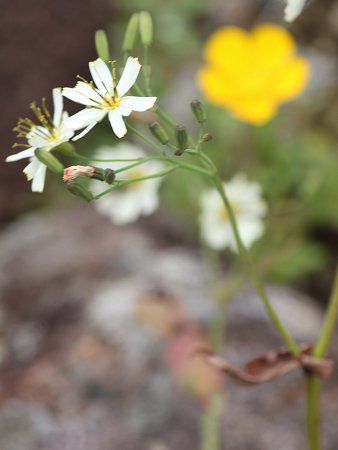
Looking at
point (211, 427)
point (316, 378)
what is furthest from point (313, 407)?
point (211, 427)

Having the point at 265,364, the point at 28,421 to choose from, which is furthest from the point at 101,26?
the point at 265,364

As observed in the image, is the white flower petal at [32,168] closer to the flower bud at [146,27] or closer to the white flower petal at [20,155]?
the white flower petal at [20,155]

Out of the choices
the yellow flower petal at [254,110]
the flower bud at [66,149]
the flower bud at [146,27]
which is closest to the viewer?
the flower bud at [66,149]

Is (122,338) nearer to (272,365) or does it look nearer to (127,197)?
(127,197)

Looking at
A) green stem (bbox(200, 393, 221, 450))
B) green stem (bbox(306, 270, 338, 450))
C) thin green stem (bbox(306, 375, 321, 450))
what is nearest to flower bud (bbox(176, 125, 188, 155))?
green stem (bbox(306, 270, 338, 450))

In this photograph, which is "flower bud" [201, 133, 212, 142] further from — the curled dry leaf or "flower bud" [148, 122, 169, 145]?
the curled dry leaf

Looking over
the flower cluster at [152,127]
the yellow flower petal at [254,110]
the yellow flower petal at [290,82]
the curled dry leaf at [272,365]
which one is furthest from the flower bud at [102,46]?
the yellow flower petal at [290,82]
